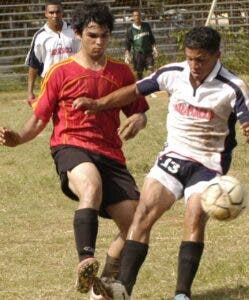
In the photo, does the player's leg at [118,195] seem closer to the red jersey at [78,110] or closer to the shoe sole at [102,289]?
the red jersey at [78,110]

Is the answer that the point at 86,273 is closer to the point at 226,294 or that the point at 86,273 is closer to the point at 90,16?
the point at 226,294

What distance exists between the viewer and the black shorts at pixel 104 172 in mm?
6688

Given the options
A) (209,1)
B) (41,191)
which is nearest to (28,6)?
(209,1)

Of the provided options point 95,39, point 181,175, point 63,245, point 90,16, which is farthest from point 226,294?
point 63,245

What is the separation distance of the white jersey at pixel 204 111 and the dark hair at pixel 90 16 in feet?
1.74

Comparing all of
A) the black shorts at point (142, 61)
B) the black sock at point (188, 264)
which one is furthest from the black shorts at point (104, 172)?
the black shorts at point (142, 61)

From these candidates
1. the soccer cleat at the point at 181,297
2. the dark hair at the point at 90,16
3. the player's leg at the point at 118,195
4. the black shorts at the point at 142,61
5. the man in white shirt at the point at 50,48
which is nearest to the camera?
the soccer cleat at the point at 181,297

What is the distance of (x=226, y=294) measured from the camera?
685cm

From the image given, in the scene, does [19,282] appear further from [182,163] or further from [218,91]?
[218,91]

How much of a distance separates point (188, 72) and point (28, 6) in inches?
905

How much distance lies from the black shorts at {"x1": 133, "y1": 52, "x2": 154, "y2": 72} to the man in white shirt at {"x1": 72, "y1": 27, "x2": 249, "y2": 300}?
1802 cm

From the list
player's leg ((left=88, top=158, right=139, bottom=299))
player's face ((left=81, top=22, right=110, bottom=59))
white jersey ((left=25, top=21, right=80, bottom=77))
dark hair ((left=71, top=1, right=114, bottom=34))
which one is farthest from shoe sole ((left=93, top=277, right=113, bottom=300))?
white jersey ((left=25, top=21, right=80, bottom=77))

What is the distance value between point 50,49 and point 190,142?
6356 mm

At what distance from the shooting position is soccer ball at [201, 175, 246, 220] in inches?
247
